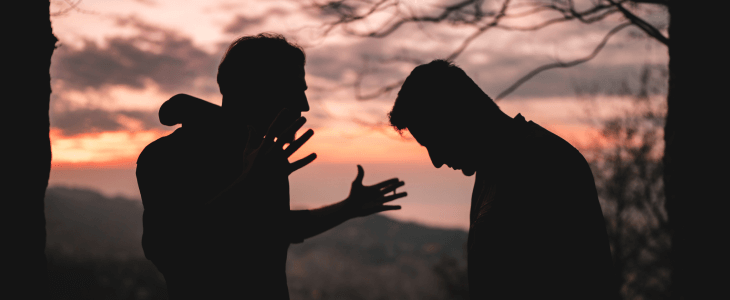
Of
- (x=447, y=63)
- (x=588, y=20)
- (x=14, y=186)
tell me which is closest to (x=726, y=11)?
(x=588, y=20)

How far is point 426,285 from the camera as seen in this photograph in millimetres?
67500

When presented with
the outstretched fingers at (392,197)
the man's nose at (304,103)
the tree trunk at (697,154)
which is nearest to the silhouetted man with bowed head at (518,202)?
the man's nose at (304,103)

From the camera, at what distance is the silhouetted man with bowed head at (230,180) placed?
2.17 m

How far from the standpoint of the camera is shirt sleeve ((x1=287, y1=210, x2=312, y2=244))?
2.88 m

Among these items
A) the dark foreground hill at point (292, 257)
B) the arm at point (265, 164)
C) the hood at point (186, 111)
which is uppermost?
the hood at point (186, 111)

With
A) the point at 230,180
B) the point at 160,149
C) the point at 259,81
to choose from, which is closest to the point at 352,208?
the point at 230,180

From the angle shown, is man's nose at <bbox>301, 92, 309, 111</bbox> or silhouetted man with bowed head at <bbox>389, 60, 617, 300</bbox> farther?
man's nose at <bbox>301, 92, 309, 111</bbox>

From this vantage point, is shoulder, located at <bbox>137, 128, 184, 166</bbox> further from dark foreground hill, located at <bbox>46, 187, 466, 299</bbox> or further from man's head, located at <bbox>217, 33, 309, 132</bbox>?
dark foreground hill, located at <bbox>46, 187, 466, 299</bbox>

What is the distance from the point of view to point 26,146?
2.41 m

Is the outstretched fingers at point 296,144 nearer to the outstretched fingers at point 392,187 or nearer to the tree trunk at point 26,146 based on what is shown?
the outstretched fingers at point 392,187

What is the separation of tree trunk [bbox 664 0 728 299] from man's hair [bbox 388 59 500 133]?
2745 mm

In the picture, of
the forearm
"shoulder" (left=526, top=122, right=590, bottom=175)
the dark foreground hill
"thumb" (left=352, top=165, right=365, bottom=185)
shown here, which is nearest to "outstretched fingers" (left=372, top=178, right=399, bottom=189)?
"thumb" (left=352, top=165, right=365, bottom=185)

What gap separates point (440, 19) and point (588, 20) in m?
2.00

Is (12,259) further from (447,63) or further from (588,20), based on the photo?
(588,20)
